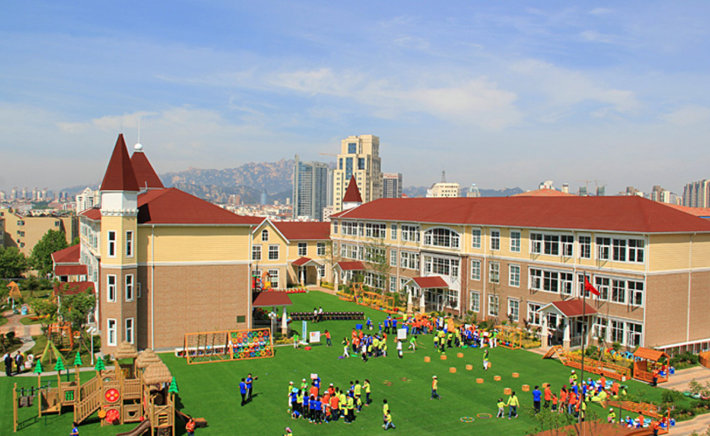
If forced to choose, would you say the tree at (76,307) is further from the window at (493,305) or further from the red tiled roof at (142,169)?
the window at (493,305)

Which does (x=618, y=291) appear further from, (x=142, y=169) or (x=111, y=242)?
(x=142, y=169)

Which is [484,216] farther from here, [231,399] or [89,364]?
[89,364]

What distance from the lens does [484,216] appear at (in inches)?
1817

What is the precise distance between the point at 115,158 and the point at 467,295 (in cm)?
2856

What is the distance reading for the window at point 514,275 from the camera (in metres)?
41.8

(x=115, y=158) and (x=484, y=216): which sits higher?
(x=115, y=158)

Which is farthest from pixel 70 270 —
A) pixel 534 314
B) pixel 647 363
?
pixel 647 363

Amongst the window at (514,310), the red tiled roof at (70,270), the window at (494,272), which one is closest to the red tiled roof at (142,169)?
the red tiled roof at (70,270)

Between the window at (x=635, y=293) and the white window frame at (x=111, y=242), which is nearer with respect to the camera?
the white window frame at (x=111, y=242)

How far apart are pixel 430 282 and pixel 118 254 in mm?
25539

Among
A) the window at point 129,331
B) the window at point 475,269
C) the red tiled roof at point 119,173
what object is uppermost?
the red tiled roof at point 119,173

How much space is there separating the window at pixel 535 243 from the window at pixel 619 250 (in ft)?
18.7

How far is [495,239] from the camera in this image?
145ft

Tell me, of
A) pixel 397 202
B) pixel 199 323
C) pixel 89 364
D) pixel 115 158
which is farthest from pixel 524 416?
pixel 397 202
